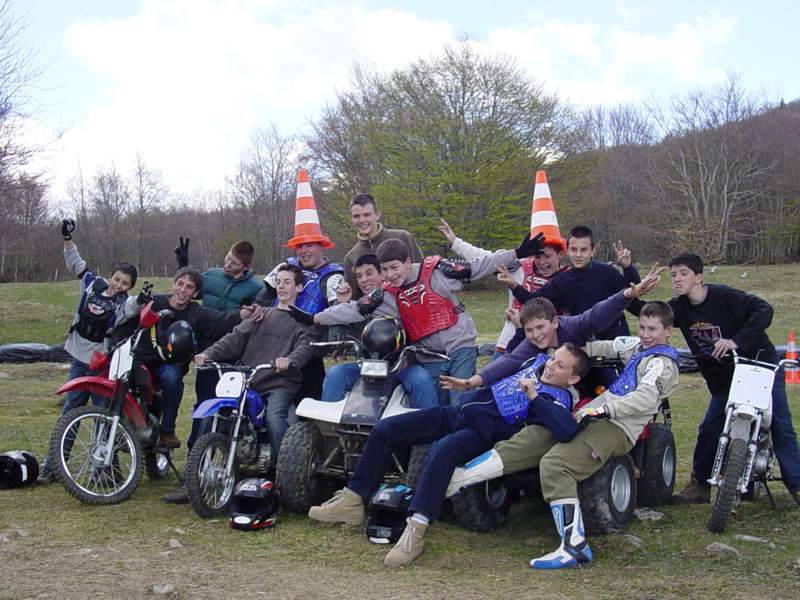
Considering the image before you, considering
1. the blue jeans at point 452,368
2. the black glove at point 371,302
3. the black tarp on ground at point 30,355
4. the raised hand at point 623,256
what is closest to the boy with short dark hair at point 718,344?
the raised hand at point 623,256

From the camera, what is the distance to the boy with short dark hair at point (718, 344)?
5281 millimetres

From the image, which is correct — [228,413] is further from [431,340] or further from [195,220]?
[195,220]

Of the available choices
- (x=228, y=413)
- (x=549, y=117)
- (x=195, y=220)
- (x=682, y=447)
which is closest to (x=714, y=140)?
(x=549, y=117)

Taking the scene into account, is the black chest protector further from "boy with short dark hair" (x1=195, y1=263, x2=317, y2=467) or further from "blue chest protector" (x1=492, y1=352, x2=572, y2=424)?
"blue chest protector" (x1=492, y1=352, x2=572, y2=424)

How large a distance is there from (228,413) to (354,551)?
1.49 m

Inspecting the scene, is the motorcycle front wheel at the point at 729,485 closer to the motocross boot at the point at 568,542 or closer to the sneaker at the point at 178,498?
the motocross boot at the point at 568,542

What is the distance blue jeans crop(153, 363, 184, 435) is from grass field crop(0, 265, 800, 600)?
0.49 m

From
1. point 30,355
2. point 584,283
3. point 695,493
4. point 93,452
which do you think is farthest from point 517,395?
point 30,355

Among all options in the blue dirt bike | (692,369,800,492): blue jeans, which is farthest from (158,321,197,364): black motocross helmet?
(692,369,800,492): blue jeans

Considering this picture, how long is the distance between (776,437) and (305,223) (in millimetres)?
4056

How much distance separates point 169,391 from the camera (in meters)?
6.25

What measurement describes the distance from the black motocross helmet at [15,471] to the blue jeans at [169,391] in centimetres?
99

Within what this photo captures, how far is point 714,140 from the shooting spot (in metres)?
46.6

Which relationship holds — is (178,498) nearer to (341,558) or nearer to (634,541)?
(341,558)
